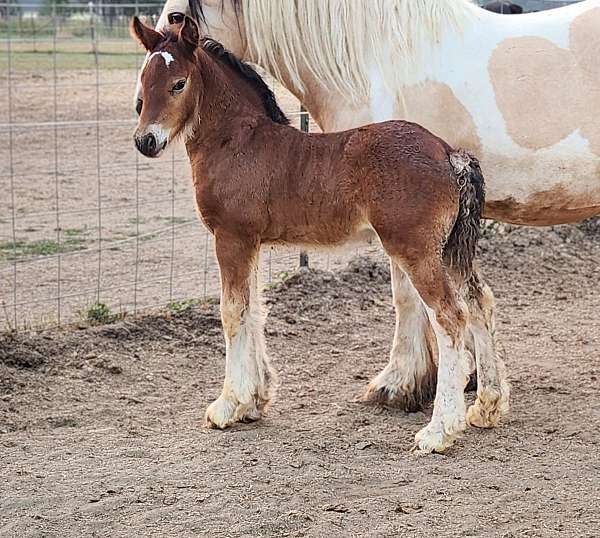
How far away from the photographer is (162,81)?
3.81 meters

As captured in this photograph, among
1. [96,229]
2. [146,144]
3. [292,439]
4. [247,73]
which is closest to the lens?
[146,144]

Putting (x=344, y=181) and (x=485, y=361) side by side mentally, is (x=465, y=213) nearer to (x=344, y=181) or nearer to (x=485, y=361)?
(x=344, y=181)

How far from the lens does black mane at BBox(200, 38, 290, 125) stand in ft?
13.6

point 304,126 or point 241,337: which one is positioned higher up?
point 304,126

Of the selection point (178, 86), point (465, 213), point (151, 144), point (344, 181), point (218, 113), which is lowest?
point (465, 213)

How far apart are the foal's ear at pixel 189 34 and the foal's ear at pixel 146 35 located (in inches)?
Result: 4.1

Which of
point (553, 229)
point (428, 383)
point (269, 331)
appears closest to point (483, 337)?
point (428, 383)

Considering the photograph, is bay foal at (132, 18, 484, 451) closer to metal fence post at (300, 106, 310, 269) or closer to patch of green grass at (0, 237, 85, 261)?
metal fence post at (300, 106, 310, 269)

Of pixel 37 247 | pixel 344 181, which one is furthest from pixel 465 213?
pixel 37 247

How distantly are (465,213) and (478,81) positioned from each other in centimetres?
68

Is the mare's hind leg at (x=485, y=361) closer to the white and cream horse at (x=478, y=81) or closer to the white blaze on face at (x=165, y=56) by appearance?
the white and cream horse at (x=478, y=81)

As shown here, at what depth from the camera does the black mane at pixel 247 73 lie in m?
4.14

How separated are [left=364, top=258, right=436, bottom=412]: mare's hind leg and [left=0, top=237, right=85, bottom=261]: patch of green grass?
3277 millimetres

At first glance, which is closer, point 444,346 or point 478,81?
point 444,346
